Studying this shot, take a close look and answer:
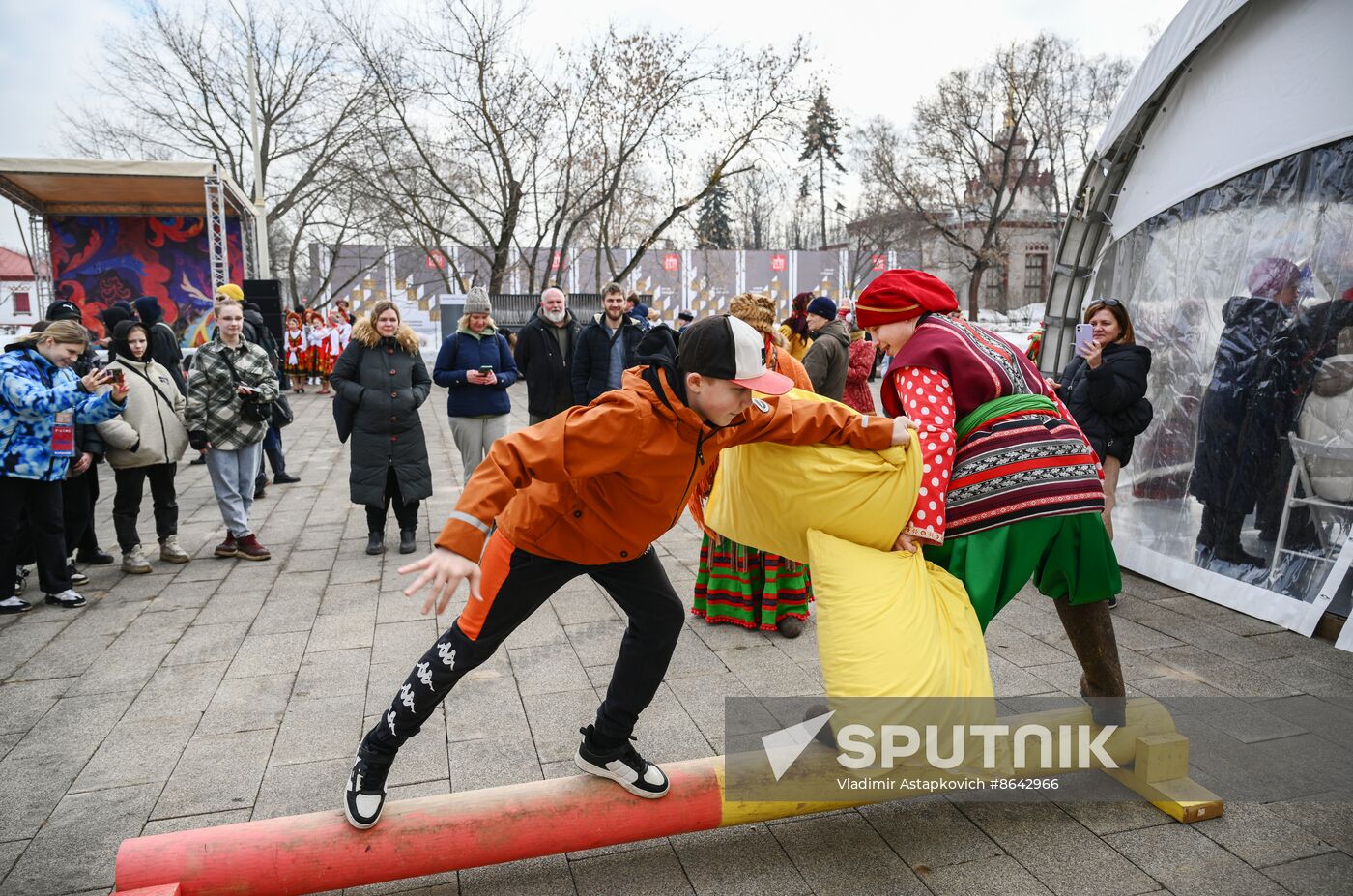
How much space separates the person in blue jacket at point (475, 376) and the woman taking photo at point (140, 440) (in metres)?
1.92

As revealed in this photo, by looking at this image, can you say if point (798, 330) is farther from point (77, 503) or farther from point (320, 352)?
point (320, 352)

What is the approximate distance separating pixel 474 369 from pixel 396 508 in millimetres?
1267

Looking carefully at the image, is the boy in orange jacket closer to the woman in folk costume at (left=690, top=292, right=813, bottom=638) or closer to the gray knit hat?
the woman in folk costume at (left=690, top=292, right=813, bottom=638)

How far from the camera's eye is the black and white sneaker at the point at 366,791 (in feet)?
8.77

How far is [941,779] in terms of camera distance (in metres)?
2.95

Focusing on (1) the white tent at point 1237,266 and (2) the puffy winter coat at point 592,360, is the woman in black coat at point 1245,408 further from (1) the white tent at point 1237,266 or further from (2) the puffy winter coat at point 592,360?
(2) the puffy winter coat at point 592,360

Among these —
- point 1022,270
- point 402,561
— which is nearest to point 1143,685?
point 402,561

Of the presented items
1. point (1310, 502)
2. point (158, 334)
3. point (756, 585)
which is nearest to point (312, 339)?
point (158, 334)

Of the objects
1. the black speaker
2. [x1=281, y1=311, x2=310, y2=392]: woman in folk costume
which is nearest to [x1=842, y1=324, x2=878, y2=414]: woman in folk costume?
the black speaker

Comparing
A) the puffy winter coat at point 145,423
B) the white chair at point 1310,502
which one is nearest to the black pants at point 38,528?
the puffy winter coat at point 145,423

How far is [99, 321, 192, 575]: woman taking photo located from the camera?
21.0 feet

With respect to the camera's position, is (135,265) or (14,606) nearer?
(14,606)

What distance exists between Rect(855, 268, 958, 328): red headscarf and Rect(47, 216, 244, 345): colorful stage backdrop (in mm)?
15783

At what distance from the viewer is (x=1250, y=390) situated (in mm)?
5746
